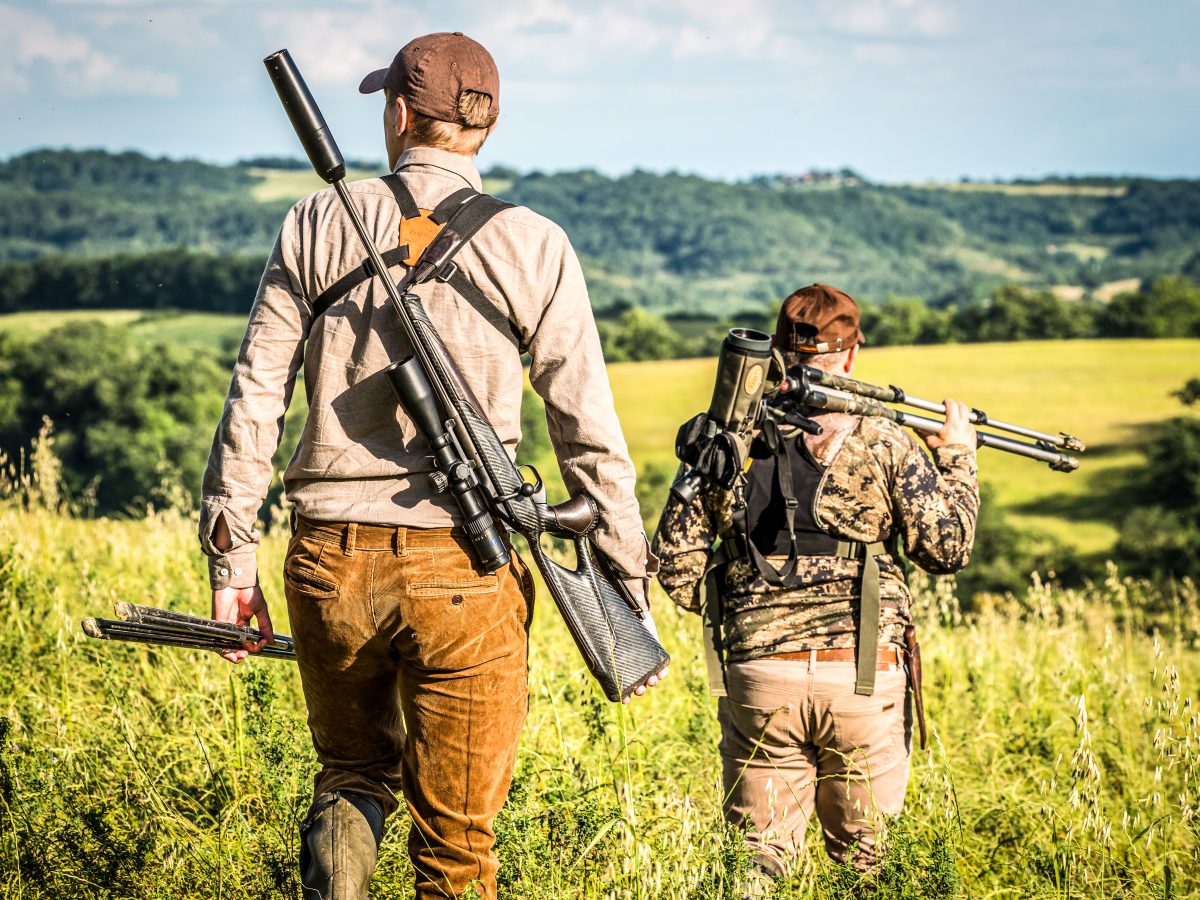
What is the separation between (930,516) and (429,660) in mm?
1596

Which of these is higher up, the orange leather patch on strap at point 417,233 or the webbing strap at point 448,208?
the webbing strap at point 448,208

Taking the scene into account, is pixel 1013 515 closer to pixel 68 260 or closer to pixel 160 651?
pixel 160 651

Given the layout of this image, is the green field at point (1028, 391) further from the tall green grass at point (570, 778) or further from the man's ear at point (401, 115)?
the man's ear at point (401, 115)

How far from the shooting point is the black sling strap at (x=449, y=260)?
8.50 feet

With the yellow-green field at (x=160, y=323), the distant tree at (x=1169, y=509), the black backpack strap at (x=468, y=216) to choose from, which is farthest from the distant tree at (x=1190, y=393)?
the black backpack strap at (x=468, y=216)

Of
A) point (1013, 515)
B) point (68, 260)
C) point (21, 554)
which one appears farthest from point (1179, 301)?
point (21, 554)

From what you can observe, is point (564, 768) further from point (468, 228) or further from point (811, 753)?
point (468, 228)

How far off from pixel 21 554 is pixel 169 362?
61.5m

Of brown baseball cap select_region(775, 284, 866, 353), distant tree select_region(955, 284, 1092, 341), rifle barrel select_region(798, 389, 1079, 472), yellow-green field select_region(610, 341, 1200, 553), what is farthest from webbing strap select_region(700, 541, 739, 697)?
distant tree select_region(955, 284, 1092, 341)

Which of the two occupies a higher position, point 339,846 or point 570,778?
point 339,846

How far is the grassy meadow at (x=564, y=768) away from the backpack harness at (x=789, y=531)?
0.41m

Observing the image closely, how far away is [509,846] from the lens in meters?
2.88

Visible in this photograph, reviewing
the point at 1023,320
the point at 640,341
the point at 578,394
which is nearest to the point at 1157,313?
the point at 1023,320

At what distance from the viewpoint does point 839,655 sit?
3.32 meters
